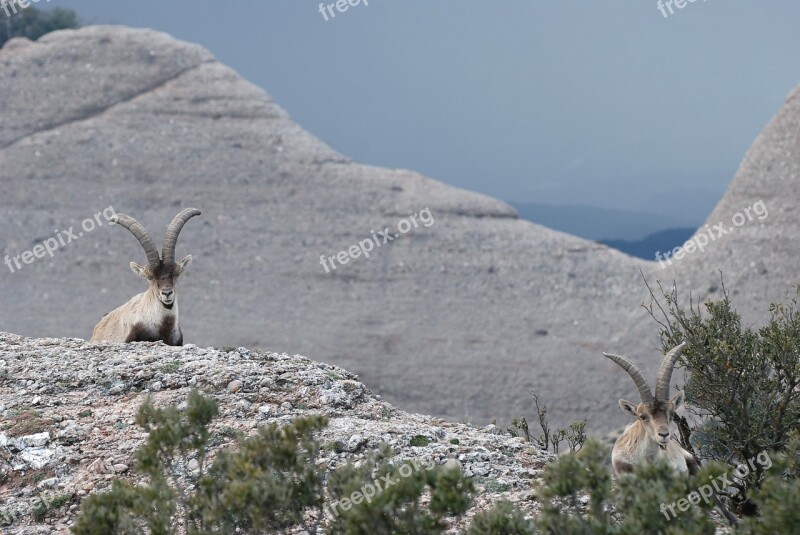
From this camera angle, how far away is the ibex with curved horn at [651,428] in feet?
31.3

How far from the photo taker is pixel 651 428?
9.69 m

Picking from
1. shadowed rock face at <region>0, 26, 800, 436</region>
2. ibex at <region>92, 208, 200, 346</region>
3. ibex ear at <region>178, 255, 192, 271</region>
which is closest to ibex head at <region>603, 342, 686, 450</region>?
ibex at <region>92, 208, 200, 346</region>

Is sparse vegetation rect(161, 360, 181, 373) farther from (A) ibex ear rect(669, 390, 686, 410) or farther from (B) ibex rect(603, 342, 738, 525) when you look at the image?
(A) ibex ear rect(669, 390, 686, 410)

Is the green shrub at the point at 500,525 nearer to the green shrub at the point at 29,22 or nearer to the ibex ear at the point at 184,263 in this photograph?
the ibex ear at the point at 184,263

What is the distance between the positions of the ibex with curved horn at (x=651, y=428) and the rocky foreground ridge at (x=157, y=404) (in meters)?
0.81

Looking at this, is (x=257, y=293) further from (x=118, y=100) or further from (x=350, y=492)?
(x=350, y=492)

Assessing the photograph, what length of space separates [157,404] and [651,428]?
4.53 meters

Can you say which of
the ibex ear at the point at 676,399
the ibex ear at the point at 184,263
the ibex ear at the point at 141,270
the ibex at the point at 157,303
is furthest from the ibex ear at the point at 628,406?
the ibex ear at the point at 141,270

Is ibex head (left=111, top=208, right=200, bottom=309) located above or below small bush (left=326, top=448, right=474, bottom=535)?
above

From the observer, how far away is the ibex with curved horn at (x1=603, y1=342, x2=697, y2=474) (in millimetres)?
9547

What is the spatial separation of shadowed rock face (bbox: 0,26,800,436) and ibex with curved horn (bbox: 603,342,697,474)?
75.3 ft

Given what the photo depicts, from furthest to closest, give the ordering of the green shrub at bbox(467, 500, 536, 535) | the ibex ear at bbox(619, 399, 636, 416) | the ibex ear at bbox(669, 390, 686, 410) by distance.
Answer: the ibex ear at bbox(619, 399, 636, 416)
the ibex ear at bbox(669, 390, 686, 410)
the green shrub at bbox(467, 500, 536, 535)

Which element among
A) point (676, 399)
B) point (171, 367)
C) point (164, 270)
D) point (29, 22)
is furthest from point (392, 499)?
point (29, 22)

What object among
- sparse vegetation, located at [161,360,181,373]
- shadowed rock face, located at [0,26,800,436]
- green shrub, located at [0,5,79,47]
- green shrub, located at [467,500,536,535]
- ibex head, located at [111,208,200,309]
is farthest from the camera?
green shrub, located at [0,5,79,47]
